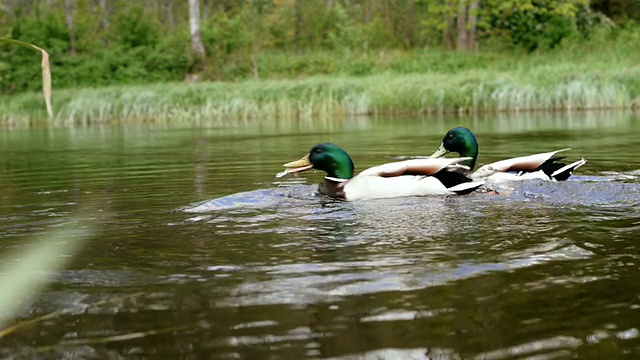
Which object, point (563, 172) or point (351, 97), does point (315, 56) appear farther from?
point (563, 172)

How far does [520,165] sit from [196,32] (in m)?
31.1

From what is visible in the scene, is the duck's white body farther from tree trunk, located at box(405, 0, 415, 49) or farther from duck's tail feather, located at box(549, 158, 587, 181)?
tree trunk, located at box(405, 0, 415, 49)

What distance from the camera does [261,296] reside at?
359 cm

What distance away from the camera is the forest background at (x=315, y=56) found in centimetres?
2514

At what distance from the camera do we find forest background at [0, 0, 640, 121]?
25.1 m

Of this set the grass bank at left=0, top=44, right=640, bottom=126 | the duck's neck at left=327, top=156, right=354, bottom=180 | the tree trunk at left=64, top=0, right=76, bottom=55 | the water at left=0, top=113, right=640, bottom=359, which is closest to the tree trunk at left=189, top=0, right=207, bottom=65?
the tree trunk at left=64, top=0, right=76, bottom=55

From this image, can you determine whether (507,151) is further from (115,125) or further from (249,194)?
(115,125)

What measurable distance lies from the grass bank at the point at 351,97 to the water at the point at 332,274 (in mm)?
14384

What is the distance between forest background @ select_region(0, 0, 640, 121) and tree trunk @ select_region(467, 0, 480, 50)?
0.07 metres

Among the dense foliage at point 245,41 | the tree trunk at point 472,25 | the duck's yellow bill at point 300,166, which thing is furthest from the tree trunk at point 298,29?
the duck's yellow bill at point 300,166

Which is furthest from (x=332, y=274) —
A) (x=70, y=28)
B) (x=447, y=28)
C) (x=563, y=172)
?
(x=70, y=28)

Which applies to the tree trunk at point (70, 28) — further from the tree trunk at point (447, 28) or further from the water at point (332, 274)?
the water at point (332, 274)

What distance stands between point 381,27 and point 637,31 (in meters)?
13.2

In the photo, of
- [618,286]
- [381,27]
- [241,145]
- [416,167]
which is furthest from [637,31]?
[618,286]
